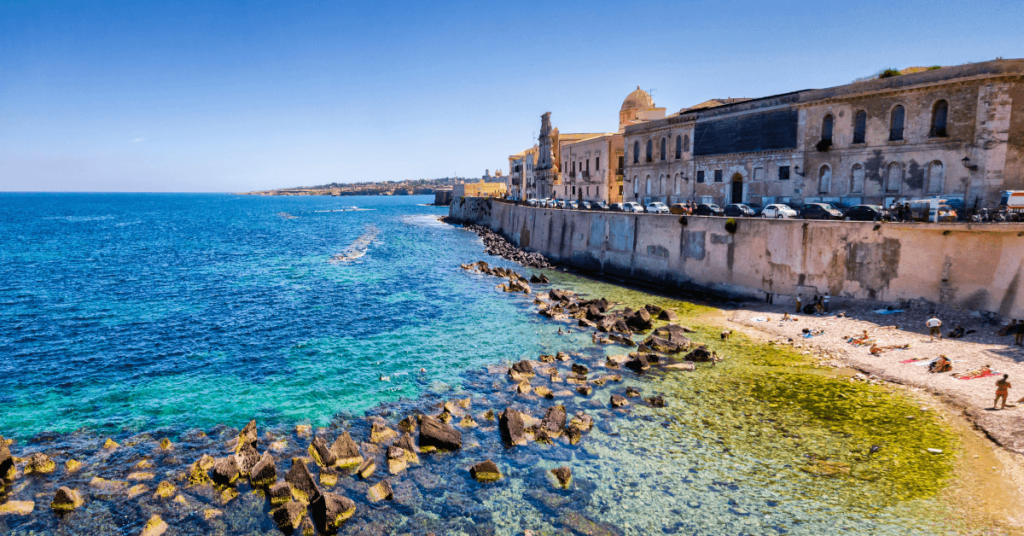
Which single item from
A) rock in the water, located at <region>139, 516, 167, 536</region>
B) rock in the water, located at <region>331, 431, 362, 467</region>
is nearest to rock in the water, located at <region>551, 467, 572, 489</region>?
rock in the water, located at <region>331, 431, 362, 467</region>

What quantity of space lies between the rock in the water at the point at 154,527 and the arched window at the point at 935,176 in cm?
3681

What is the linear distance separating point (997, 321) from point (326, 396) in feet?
81.0

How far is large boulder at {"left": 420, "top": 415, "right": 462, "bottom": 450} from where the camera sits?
46.6ft

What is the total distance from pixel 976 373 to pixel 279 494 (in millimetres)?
20313

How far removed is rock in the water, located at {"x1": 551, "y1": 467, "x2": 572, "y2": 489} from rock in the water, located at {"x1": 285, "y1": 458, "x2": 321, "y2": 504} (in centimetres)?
542

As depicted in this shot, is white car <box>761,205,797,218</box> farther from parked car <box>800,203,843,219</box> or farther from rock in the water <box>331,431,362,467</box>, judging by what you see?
rock in the water <box>331,431,362,467</box>

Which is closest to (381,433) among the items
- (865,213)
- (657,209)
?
(865,213)

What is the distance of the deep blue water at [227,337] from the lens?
1717 centimetres

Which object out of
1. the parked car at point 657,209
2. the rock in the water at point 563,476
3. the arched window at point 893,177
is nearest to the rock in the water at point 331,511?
the rock in the water at point 563,476

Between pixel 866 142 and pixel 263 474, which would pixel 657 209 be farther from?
pixel 263 474

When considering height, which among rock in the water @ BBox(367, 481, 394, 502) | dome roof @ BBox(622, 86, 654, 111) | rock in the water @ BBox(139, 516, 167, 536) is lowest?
rock in the water @ BBox(139, 516, 167, 536)

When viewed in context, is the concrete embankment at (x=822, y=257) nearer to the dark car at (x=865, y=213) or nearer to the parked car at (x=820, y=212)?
the dark car at (x=865, y=213)

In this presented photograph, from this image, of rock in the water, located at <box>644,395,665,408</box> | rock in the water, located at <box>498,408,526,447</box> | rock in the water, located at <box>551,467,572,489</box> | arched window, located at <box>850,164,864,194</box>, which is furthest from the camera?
arched window, located at <box>850,164,864,194</box>

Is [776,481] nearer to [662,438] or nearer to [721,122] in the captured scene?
[662,438]
